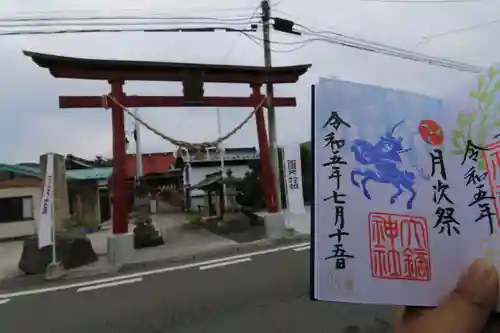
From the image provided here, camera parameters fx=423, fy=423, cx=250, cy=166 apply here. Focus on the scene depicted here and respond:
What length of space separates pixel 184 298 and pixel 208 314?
931 mm

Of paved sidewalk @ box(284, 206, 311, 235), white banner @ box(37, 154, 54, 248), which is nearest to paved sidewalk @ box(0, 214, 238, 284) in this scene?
white banner @ box(37, 154, 54, 248)

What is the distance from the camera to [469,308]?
3.58 ft

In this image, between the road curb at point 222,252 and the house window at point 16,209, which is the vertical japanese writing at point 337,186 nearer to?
the road curb at point 222,252

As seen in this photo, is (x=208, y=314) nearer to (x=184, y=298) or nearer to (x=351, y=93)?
(x=184, y=298)

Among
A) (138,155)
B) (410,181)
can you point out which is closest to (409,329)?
(410,181)

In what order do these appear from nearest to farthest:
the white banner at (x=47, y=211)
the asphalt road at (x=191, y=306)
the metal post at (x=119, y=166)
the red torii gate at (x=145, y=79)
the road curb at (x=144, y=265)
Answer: the asphalt road at (x=191, y=306), the road curb at (x=144, y=265), the white banner at (x=47, y=211), the red torii gate at (x=145, y=79), the metal post at (x=119, y=166)

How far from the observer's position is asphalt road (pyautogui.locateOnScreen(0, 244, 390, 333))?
4.71m

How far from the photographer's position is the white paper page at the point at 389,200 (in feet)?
3.57

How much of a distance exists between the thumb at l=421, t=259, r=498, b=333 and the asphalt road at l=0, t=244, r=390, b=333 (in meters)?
3.46

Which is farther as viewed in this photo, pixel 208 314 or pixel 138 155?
pixel 138 155

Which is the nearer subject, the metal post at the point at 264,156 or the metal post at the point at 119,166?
the metal post at the point at 119,166

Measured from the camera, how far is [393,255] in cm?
111

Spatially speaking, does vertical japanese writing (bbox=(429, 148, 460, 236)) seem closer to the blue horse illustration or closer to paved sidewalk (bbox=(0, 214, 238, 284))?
the blue horse illustration

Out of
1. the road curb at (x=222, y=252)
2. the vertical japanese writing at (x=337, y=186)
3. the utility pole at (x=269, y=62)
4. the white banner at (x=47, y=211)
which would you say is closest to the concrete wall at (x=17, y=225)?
the white banner at (x=47, y=211)
